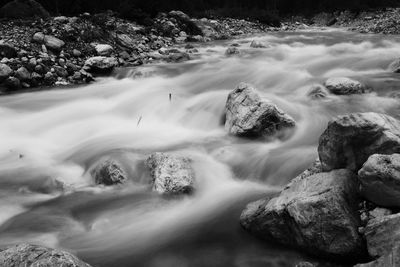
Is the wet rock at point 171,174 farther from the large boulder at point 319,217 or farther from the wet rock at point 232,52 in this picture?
the wet rock at point 232,52

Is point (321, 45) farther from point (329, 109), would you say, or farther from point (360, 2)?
point (360, 2)

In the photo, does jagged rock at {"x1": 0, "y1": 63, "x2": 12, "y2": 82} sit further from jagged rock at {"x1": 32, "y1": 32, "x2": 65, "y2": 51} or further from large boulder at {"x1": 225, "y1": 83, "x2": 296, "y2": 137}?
large boulder at {"x1": 225, "y1": 83, "x2": 296, "y2": 137}

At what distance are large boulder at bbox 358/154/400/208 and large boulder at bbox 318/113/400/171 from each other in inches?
17.2

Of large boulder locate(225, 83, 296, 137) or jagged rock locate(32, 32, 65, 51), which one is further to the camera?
jagged rock locate(32, 32, 65, 51)

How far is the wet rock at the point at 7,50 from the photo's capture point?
39.6ft

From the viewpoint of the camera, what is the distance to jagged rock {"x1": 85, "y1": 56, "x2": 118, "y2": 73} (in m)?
13.2

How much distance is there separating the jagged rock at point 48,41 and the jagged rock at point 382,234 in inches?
462

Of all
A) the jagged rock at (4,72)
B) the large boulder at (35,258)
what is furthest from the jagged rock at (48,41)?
the large boulder at (35,258)

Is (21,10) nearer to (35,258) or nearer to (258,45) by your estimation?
(258,45)

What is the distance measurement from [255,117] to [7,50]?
8138 millimetres

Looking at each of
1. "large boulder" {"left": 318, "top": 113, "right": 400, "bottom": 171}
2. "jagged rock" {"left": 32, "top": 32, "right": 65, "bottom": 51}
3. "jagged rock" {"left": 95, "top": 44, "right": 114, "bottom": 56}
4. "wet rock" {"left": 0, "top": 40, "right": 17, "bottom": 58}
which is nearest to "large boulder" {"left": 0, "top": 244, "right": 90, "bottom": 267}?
"large boulder" {"left": 318, "top": 113, "right": 400, "bottom": 171}

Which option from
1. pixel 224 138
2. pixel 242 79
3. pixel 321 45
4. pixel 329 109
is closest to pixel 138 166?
pixel 224 138

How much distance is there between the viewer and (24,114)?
10.3 meters

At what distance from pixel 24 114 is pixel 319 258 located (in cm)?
822
